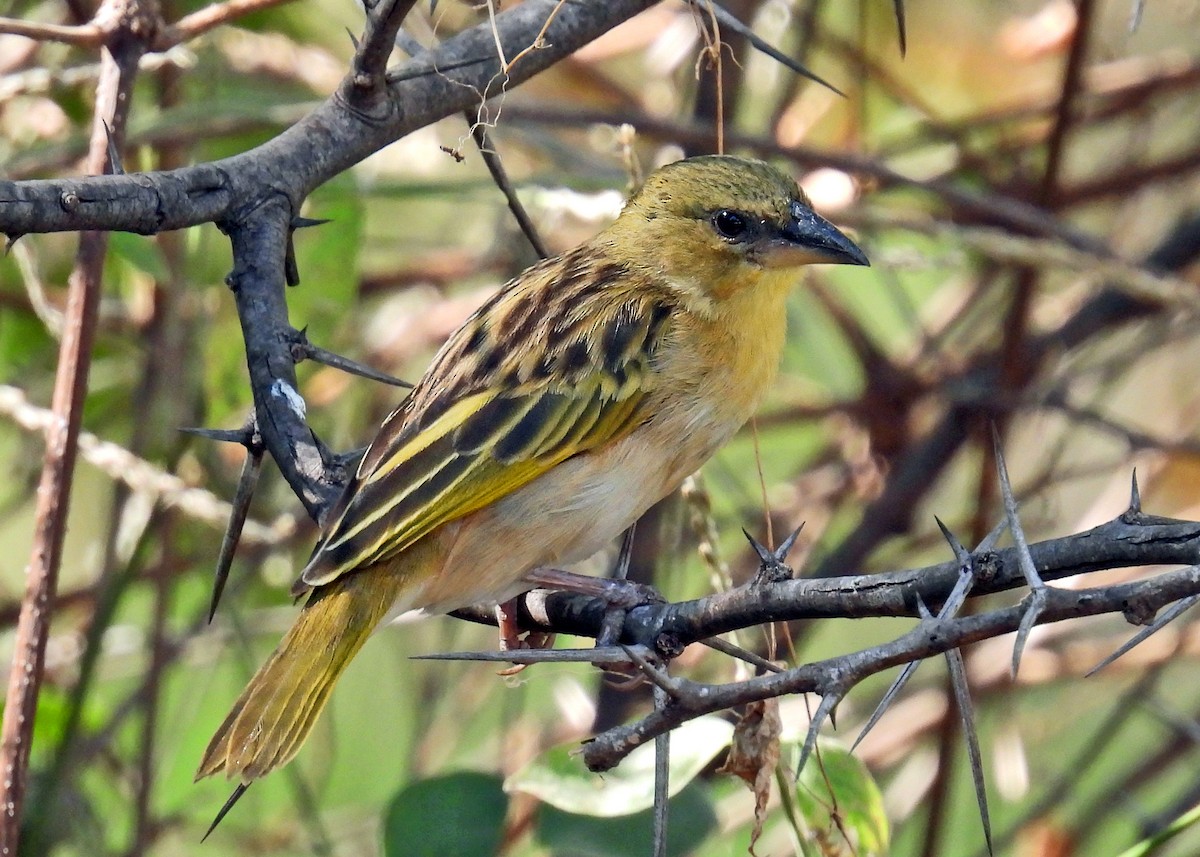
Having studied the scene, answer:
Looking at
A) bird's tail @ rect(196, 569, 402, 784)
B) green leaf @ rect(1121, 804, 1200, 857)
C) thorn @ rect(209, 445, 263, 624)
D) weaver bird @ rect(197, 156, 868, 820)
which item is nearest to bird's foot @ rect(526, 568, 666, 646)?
weaver bird @ rect(197, 156, 868, 820)

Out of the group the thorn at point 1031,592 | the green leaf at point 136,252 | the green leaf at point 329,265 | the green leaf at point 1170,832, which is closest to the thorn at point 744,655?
the thorn at point 1031,592

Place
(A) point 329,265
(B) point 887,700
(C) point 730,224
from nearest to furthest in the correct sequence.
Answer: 1. (B) point 887,700
2. (C) point 730,224
3. (A) point 329,265

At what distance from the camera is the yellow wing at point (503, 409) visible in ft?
8.96

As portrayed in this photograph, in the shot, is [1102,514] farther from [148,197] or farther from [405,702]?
[148,197]

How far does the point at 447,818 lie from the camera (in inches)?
110

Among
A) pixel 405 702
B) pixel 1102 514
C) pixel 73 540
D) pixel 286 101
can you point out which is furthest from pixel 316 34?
pixel 1102 514

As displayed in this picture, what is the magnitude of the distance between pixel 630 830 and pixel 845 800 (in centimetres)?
53

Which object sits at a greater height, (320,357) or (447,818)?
(320,357)

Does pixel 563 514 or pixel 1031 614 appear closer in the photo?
pixel 1031 614

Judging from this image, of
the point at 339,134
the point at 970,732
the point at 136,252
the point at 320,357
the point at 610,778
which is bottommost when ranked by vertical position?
the point at 970,732

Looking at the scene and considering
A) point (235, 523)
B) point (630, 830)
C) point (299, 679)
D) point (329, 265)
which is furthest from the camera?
point (329, 265)

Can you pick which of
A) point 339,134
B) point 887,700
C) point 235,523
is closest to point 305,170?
point 339,134

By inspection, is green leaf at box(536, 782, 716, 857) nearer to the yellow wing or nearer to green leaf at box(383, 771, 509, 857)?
green leaf at box(383, 771, 509, 857)

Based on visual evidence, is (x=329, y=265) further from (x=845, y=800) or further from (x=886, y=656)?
(x=886, y=656)
